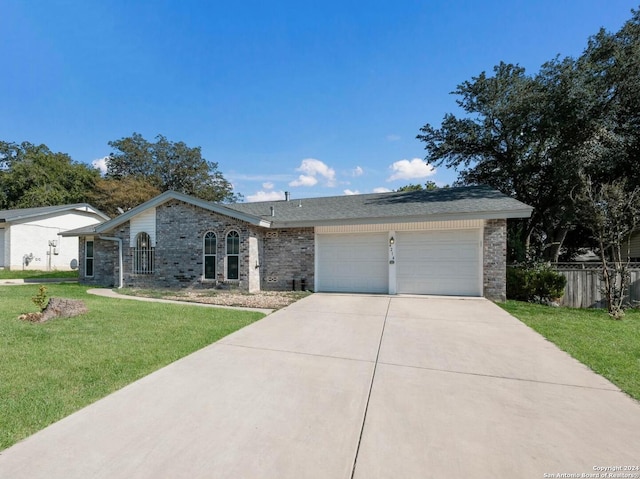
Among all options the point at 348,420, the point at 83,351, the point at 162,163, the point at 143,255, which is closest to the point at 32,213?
the point at 143,255

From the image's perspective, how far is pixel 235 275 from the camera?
1157 centimetres

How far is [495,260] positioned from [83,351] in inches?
414

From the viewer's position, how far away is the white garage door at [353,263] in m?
11.0

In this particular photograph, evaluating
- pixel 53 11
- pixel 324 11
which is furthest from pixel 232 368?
pixel 53 11

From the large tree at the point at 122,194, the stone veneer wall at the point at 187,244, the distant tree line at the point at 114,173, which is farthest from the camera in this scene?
the distant tree line at the point at 114,173

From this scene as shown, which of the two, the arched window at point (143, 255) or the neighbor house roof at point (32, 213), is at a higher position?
the neighbor house roof at point (32, 213)

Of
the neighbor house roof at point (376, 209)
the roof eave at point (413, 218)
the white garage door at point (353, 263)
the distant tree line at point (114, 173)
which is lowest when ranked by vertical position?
the white garage door at point (353, 263)

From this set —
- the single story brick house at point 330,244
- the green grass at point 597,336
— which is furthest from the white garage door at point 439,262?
the green grass at point 597,336

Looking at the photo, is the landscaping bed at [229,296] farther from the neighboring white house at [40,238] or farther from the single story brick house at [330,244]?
the neighboring white house at [40,238]

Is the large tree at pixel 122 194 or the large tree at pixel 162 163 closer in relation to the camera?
the large tree at pixel 122 194

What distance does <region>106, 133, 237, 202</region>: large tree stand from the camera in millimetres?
35562

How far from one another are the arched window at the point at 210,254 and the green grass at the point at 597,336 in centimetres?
995

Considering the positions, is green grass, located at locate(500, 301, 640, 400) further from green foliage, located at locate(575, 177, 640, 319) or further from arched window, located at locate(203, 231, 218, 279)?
arched window, located at locate(203, 231, 218, 279)

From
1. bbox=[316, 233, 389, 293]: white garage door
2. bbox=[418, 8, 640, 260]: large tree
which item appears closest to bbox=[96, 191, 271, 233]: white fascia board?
bbox=[316, 233, 389, 293]: white garage door
